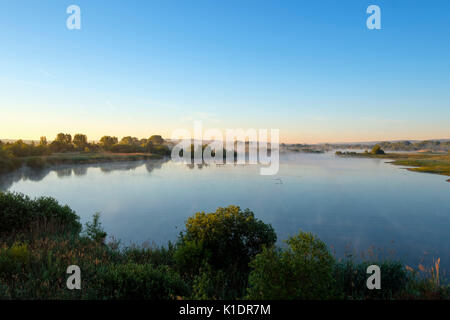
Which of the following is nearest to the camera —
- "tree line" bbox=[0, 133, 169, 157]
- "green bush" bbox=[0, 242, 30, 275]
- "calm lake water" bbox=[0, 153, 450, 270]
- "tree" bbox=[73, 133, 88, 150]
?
"green bush" bbox=[0, 242, 30, 275]

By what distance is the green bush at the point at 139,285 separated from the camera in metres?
5.16

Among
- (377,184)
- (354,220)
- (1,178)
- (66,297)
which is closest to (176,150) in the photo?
(1,178)

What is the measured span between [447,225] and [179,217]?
2078 centimetres

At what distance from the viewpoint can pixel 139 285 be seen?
5.18 meters

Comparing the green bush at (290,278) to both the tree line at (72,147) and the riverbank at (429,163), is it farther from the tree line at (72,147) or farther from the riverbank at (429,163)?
the tree line at (72,147)

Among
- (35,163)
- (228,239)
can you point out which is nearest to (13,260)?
(228,239)

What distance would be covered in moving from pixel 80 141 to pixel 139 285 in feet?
349

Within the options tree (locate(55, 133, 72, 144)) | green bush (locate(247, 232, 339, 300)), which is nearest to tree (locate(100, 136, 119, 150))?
tree (locate(55, 133, 72, 144))

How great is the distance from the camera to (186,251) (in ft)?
24.7

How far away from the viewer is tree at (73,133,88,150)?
90.5m

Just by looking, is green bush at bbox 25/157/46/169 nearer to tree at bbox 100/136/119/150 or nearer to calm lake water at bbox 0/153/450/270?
calm lake water at bbox 0/153/450/270

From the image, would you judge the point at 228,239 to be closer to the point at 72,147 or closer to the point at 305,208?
the point at 305,208

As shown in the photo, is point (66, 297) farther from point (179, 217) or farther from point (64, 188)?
point (64, 188)

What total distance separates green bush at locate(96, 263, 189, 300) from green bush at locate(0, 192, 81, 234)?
779 centimetres
